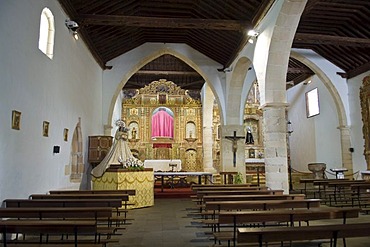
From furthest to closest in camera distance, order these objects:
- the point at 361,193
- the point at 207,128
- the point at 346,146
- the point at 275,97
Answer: the point at 207,128 < the point at 346,146 < the point at 361,193 < the point at 275,97

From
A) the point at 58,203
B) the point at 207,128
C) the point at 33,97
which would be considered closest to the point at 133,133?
the point at 207,128

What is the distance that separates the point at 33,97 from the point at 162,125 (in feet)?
40.1

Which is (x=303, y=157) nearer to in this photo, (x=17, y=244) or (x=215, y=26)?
(x=215, y=26)

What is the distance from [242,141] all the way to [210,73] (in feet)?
10.3

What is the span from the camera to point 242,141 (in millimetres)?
12945

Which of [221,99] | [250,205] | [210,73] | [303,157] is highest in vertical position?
[210,73]

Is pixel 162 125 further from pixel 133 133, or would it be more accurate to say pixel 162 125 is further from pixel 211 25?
pixel 211 25

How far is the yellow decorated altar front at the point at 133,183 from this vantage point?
8.34 meters

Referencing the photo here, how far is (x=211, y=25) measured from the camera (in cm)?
907

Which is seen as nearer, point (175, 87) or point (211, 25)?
point (211, 25)

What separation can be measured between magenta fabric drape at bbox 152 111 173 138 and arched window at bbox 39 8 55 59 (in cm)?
1120

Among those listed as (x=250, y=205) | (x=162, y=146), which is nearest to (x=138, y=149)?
(x=162, y=146)

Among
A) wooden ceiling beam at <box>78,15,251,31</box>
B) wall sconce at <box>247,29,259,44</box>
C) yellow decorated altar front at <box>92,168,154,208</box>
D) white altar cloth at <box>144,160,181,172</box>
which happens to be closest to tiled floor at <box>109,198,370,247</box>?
yellow decorated altar front at <box>92,168,154,208</box>

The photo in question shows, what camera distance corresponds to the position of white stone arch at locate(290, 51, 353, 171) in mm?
12984
